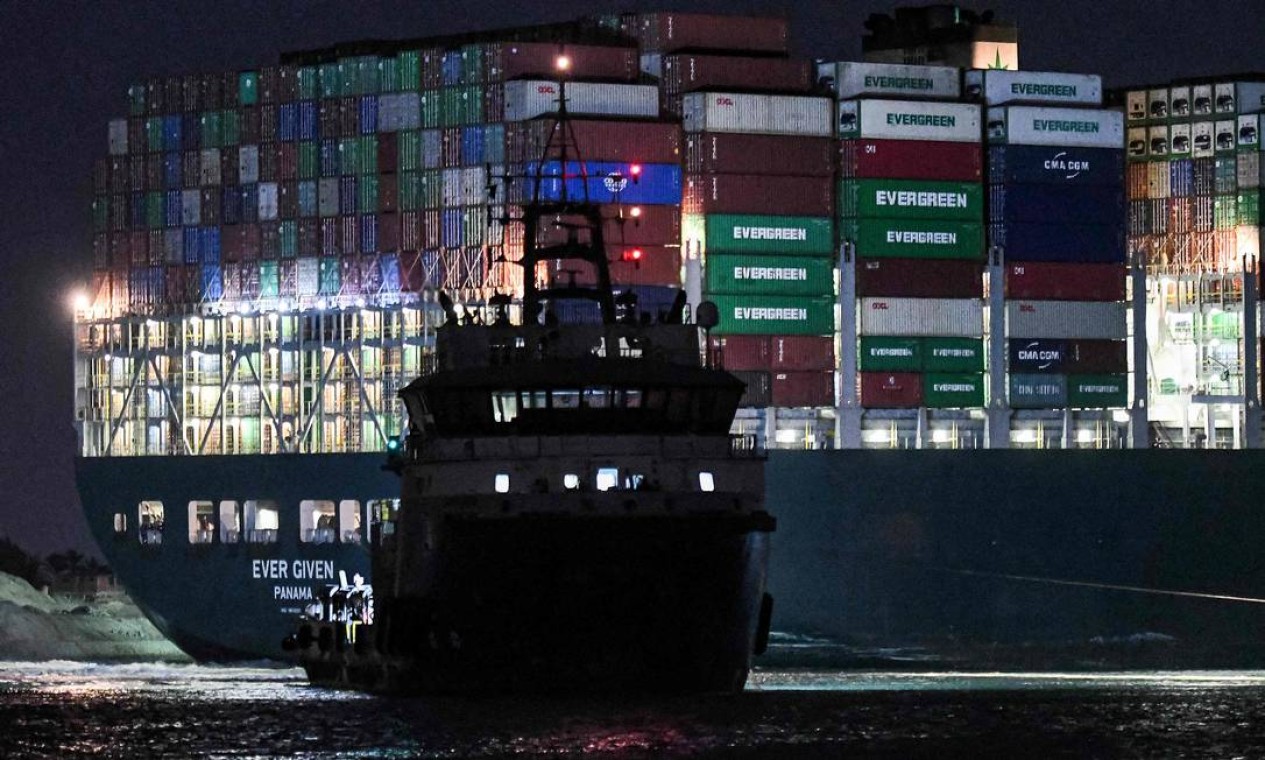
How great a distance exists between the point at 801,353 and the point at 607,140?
7.14m

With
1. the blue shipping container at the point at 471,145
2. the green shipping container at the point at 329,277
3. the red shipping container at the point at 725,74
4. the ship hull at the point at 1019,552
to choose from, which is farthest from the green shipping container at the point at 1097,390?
the green shipping container at the point at 329,277

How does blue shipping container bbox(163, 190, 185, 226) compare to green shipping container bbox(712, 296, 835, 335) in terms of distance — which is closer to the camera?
green shipping container bbox(712, 296, 835, 335)

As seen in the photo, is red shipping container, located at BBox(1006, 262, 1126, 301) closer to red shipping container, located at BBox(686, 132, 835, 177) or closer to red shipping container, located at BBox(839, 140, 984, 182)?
red shipping container, located at BBox(839, 140, 984, 182)

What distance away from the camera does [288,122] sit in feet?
268

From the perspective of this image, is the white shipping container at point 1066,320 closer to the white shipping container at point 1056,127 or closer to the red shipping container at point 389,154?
the white shipping container at point 1056,127

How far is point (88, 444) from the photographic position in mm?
86188

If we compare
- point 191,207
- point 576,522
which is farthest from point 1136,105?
point 576,522

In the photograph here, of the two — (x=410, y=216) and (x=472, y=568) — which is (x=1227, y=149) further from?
(x=472, y=568)

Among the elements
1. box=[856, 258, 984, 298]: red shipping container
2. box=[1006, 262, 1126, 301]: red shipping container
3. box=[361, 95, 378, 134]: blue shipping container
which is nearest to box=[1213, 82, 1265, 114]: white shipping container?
box=[1006, 262, 1126, 301]: red shipping container

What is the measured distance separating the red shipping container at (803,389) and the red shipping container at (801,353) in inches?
6.7

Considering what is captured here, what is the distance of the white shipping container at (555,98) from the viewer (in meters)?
77.2

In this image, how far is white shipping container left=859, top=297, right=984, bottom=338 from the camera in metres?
79.6

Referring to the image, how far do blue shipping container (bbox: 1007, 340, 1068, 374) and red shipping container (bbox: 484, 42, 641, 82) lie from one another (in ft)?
38.5

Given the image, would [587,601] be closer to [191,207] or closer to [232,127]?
[232,127]
